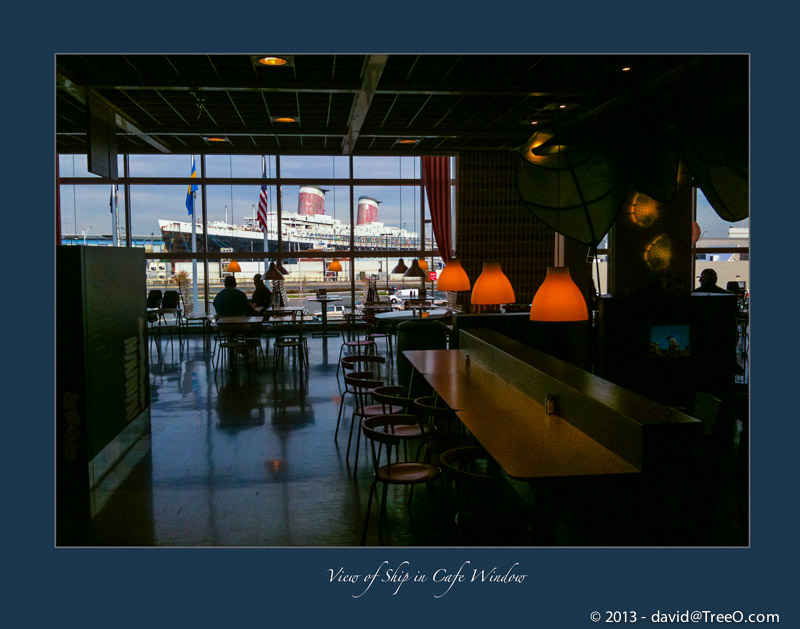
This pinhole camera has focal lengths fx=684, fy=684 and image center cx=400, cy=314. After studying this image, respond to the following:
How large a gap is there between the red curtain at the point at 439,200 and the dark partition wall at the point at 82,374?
10264 millimetres

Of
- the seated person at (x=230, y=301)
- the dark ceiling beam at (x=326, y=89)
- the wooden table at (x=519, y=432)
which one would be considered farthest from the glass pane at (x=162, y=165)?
the wooden table at (x=519, y=432)

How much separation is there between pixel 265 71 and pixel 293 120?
9.13ft

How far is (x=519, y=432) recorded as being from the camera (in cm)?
411

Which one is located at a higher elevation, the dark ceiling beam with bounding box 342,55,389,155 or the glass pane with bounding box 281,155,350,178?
A: the glass pane with bounding box 281,155,350,178

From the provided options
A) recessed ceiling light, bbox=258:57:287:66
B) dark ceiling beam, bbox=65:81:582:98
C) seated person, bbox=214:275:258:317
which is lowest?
seated person, bbox=214:275:258:317

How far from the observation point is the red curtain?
51.3 feet

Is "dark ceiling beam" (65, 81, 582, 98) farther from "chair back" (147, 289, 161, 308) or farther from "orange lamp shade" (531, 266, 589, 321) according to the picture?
"chair back" (147, 289, 161, 308)

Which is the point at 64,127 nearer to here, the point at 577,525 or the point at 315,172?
the point at 315,172

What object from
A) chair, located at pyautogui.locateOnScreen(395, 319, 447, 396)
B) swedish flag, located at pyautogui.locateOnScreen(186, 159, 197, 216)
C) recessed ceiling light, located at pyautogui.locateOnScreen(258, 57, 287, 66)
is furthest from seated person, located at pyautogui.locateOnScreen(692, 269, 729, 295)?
swedish flag, located at pyautogui.locateOnScreen(186, 159, 197, 216)

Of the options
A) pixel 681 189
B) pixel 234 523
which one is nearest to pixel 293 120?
pixel 681 189

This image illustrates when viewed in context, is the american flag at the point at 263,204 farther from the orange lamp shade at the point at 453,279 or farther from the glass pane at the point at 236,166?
the orange lamp shade at the point at 453,279

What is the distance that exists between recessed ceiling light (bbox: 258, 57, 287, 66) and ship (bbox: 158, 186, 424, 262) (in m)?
8.77

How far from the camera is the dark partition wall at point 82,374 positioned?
201 inches

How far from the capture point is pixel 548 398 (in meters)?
4.59
